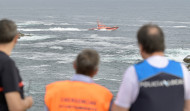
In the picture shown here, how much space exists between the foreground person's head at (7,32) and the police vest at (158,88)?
1.51m

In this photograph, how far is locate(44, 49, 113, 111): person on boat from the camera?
13.4 ft

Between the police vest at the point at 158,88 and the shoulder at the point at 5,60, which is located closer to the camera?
the police vest at the point at 158,88

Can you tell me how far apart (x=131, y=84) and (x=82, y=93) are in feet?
1.85

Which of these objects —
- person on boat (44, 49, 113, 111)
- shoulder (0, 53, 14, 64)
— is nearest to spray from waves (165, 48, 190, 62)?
person on boat (44, 49, 113, 111)

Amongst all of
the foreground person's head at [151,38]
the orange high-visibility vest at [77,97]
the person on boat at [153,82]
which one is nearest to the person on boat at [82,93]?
the orange high-visibility vest at [77,97]

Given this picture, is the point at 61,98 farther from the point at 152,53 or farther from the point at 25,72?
the point at 25,72

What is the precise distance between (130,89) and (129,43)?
78022 millimetres

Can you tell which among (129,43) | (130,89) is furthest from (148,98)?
(129,43)

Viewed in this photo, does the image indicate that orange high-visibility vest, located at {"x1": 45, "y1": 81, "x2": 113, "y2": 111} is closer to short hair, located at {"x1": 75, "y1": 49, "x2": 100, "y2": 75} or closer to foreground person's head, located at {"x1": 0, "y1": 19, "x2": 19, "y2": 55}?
short hair, located at {"x1": 75, "y1": 49, "x2": 100, "y2": 75}

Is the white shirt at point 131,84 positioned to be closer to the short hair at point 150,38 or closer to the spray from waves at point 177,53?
the short hair at point 150,38

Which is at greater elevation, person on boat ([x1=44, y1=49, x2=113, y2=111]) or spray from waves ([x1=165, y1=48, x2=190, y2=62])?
person on boat ([x1=44, y1=49, x2=113, y2=111])

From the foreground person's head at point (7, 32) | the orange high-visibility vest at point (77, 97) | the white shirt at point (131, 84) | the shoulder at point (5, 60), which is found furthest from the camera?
the foreground person's head at point (7, 32)

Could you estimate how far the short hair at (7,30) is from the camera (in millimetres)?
4293

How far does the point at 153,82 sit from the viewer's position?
13.2 feet
